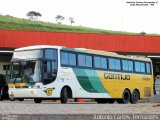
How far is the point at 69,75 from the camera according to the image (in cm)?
2480

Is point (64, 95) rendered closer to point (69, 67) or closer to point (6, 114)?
point (69, 67)

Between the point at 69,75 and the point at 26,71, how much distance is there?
2137 millimetres

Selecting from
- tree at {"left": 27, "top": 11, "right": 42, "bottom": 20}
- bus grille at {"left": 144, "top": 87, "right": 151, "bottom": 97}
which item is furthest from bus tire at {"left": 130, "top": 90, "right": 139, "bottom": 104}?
tree at {"left": 27, "top": 11, "right": 42, "bottom": 20}

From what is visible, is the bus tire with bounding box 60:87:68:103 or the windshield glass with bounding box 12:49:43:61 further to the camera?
the bus tire with bounding box 60:87:68:103

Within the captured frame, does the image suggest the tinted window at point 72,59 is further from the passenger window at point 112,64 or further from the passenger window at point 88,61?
the passenger window at point 112,64

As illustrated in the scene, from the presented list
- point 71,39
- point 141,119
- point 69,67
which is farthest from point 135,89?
point 141,119

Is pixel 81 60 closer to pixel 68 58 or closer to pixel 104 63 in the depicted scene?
pixel 68 58

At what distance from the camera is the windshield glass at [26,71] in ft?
77.6

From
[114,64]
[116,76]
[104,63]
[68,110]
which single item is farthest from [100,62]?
[68,110]

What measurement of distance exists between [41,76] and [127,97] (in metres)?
7.65

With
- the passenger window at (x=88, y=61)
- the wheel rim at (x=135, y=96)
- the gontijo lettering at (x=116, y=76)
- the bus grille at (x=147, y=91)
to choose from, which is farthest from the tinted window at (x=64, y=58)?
the bus grille at (x=147, y=91)

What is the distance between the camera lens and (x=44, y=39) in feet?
130

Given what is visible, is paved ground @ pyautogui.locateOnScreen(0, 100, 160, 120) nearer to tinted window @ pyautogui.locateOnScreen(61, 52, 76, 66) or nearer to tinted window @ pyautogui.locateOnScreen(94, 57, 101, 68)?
tinted window @ pyautogui.locateOnScreen(61, 52, 76, 66)

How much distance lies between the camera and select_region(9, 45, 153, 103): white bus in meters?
23.8
